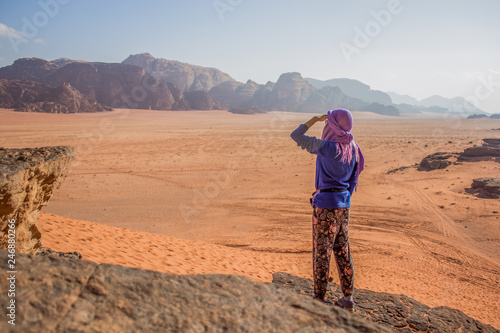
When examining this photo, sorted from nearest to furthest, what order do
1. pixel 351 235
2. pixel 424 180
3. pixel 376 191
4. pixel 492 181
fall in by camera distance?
1. pixel 351 235
2. pixel 492 181
3. pixel 376 191
4. pixel 424 180

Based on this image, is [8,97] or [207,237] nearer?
[207,237]

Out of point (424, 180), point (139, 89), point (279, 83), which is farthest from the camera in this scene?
point (279, 83)

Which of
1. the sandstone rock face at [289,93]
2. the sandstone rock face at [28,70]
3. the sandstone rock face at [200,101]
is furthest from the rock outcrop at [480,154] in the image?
the sandstone rock face at [289,93]

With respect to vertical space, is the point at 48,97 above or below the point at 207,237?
above

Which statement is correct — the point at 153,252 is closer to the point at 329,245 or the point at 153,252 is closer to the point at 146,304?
the point at 329,245

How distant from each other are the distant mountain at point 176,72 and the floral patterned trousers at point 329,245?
10787 cm

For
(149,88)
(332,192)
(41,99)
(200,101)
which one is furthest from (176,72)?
(332,192)

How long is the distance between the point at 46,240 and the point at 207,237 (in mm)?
3320

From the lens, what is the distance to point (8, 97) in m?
47.2

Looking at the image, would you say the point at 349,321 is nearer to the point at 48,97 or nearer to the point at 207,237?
the point at 207,237

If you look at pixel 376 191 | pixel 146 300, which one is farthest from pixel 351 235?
pixel 146 300

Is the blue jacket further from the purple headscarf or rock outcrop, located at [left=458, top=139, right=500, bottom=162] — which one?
rock outcrop, located at [left=458, top=139, right=500, bottom=162]

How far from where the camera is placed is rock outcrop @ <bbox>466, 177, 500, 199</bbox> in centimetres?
923

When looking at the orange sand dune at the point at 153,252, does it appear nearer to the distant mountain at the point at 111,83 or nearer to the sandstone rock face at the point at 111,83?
the distant mountain at the point at 111,83
